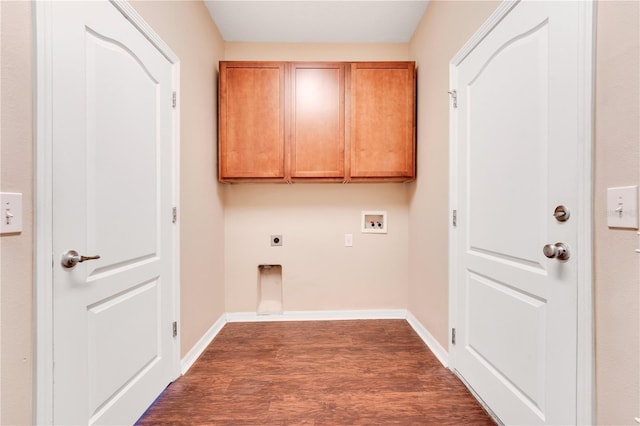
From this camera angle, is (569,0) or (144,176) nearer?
(569,0)

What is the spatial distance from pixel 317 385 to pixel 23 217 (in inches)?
64.5

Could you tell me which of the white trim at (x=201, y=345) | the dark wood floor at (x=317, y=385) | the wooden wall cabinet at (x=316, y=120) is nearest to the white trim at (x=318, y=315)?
Result: the white trim at (x=201, y=345)

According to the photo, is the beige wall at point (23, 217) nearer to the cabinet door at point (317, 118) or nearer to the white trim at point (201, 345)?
the white trim at point (201, 345)

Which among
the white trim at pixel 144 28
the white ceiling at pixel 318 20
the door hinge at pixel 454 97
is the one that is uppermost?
the white ceiling at pixel 318 20

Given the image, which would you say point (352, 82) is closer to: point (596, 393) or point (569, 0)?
point (569, 0)

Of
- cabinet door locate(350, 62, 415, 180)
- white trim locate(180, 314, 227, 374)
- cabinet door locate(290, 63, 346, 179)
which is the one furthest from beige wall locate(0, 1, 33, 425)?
cabinet door locate(350, 62, 415, 180)

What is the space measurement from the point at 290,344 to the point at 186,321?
0.82 metres

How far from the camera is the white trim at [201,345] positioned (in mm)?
1906

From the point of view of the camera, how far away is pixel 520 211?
1258mm

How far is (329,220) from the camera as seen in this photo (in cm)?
280

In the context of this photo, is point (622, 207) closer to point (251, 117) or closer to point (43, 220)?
point (43, 220)

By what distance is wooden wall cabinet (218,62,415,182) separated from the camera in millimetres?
2441

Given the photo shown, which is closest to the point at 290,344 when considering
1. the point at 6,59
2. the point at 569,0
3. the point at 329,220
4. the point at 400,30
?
the point at 329,220

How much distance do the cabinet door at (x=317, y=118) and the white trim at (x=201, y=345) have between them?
1.52 m
